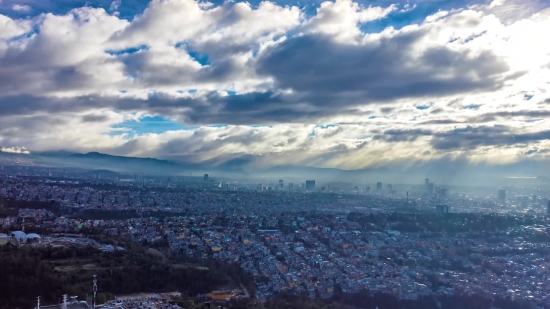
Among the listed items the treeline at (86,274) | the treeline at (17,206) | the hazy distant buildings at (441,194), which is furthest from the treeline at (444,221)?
the treeline at (17,206)

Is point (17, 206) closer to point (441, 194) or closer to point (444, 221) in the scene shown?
point (444, 221)

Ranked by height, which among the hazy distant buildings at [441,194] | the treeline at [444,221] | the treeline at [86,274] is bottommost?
the treeline at [86,274]

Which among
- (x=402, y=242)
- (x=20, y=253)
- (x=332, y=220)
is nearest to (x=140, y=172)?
(x=332, y=220)

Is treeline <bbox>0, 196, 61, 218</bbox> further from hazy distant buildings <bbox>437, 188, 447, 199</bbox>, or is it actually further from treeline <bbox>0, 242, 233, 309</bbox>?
hazy distant buildings <bbox>437, 188, 447, 199</bbox>

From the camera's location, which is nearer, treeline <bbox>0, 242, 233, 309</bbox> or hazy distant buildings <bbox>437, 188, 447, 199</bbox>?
treeline <bbox>0, 242, 233, 309</bbox>

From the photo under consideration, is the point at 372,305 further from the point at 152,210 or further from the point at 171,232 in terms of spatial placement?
the point at 152,210

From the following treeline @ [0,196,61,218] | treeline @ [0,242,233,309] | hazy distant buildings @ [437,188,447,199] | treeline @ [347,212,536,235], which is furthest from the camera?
hazy distant buildings @ [437,188,447,199]

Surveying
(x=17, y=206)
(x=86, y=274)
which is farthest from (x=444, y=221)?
(x=17, y=206)

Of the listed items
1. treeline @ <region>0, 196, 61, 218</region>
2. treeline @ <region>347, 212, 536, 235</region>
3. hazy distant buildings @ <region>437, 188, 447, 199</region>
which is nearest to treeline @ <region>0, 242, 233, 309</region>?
treeline @ <region>0, 196, 61, 218</region>

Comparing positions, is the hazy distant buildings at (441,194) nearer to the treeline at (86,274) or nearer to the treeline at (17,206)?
the treeline at (17,206)

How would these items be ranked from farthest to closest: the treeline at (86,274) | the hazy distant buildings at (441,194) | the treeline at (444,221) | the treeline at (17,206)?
1. the hazy distant buildings at (441,194)
2. the treeline at (444,221)
3. the treeline at (17,206)
4. the treeline at (86,274)

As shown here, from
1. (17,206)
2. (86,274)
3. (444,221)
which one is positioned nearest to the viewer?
(86,274)
